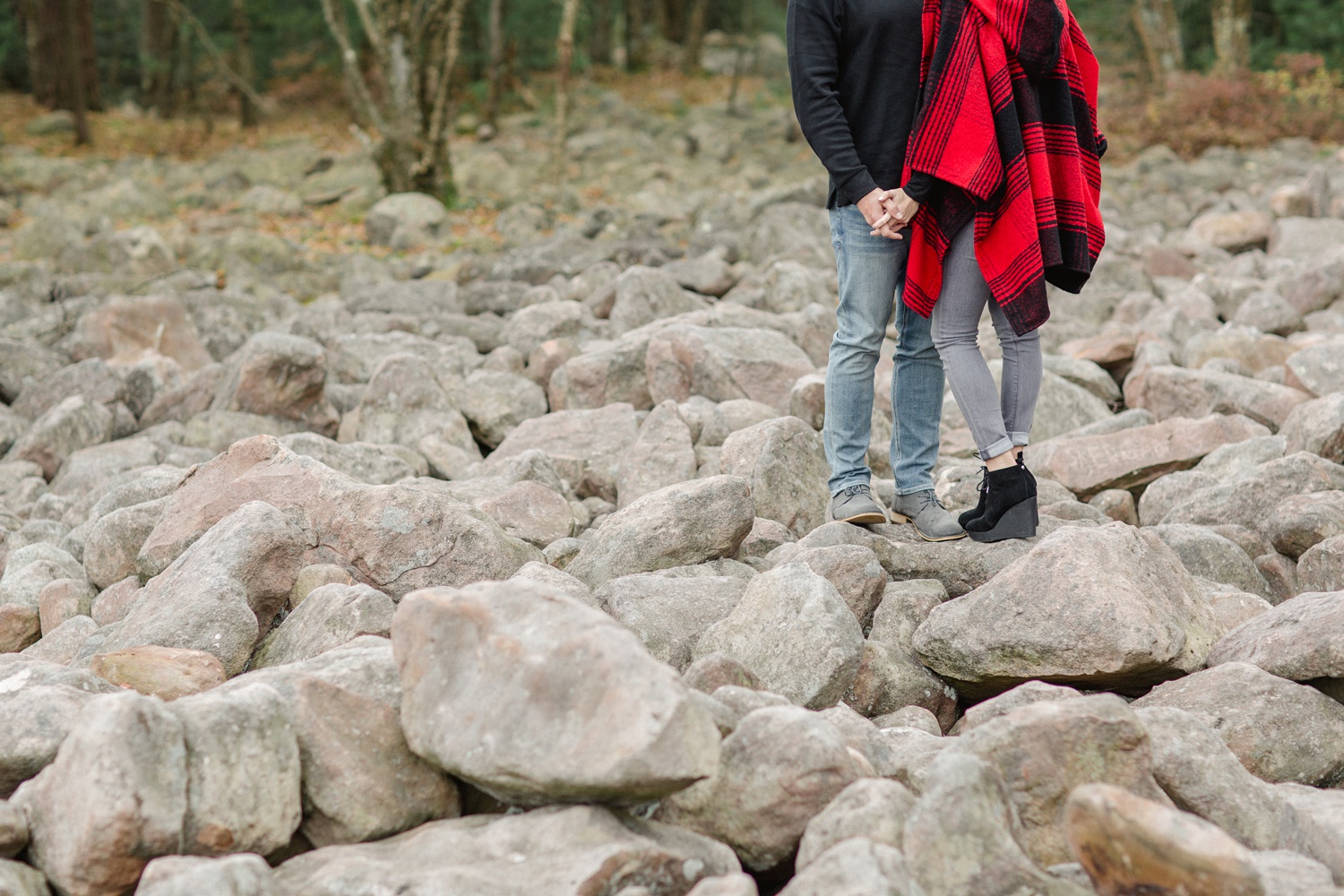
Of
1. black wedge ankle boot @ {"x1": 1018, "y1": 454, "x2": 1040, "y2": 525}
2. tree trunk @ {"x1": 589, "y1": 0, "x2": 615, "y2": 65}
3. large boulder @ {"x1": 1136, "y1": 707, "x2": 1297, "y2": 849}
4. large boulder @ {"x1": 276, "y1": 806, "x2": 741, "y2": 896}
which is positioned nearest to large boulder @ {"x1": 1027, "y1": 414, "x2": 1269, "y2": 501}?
black wedge ankle boot @ {"x1": 1018, "y1": 454, "x2": 1040, "y2": 525}

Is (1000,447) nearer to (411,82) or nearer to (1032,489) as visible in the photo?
(1032,489)

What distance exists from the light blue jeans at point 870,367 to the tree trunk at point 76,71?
1780 centimetres

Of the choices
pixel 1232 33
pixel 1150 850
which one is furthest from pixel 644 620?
pixel 1232 33

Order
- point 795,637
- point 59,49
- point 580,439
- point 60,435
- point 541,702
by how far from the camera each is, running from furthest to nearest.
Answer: point 59,49
point 60,435
point 580,439
point 795,637
point 541,702

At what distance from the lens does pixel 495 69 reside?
19156mm

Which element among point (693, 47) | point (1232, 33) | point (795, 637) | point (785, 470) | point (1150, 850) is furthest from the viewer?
point (693, 47)

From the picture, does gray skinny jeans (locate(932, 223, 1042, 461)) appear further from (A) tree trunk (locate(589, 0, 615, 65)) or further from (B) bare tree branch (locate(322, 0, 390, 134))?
(A) tree trunk (locate(589, 0, 615, 65))

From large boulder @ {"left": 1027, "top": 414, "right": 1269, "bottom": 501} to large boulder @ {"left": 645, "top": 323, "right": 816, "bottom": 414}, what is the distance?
1305 mm

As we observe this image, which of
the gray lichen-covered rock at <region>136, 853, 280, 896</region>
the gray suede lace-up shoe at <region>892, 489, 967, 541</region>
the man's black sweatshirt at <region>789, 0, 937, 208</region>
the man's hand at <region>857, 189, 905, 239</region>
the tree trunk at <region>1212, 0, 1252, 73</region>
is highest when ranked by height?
the tree trunk at <region>1212, 0, 1252, 73</region>

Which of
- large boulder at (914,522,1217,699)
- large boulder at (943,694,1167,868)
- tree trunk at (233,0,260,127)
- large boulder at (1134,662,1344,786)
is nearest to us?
large boulder at (943,694,1167,868)

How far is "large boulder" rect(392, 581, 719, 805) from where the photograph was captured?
6.65ft

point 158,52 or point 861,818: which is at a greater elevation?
point 158,52

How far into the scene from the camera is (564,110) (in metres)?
13.8

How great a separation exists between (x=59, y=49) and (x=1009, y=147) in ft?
67.9
